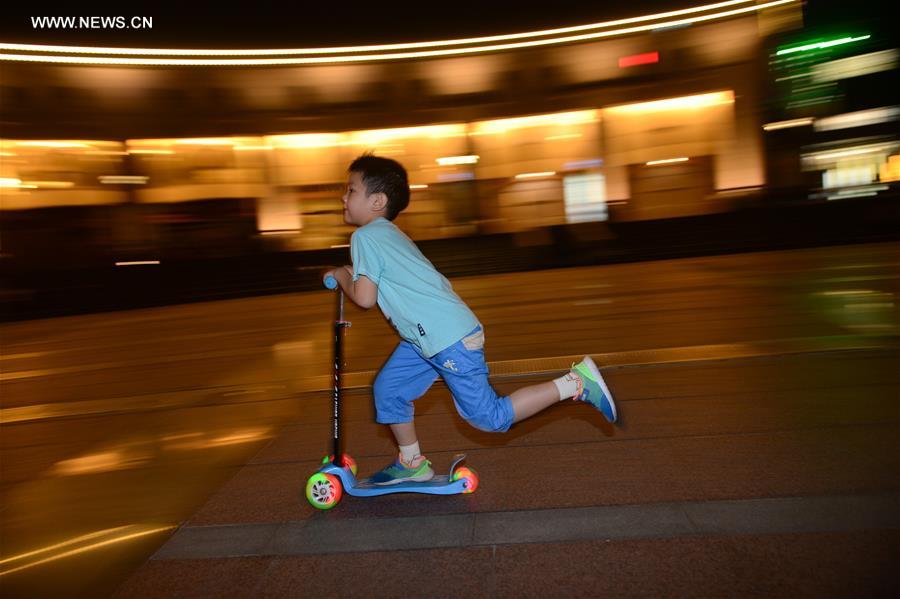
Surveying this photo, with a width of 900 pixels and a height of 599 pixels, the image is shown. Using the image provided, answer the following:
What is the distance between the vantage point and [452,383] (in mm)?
2949

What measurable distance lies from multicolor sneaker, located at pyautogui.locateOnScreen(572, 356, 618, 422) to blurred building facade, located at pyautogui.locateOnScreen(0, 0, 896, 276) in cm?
1898

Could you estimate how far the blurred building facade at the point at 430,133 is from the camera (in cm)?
2047

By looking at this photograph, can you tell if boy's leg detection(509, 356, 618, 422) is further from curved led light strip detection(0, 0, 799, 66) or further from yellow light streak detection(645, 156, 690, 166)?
curved led light strip detection(0, 0, 799, 66)

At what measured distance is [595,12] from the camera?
22.6 m

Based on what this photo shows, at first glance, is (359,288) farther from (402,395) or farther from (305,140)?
(305,140)

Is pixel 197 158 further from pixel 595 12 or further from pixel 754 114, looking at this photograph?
pixel 754 114

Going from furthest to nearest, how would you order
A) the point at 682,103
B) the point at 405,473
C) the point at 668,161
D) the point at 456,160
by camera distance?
the point at 456,160 → the point at 668,161 → the point at 682,103 → the point at 405,473

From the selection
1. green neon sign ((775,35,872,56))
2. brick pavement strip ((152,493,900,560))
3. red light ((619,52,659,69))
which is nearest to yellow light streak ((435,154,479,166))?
red light ((619,52,659,69))

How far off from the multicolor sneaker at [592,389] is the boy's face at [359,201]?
122 centimetres

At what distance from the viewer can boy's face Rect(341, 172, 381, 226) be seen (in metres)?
2.97

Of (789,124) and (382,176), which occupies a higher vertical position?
(789,124)

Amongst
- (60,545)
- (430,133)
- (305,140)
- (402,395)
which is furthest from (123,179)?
(402,395)

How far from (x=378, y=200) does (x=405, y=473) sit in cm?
134

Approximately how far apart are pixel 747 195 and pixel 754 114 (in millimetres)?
3092
